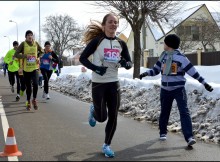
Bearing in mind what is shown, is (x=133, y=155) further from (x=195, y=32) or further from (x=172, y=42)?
(x=195, y=32)

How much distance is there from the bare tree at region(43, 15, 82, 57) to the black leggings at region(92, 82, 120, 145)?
3383 inches

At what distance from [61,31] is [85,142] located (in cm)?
8586

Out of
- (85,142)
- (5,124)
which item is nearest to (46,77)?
(5,124)

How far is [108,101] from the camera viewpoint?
5.72 meters

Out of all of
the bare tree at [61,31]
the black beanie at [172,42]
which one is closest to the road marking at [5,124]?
the black beanie at [172,42]

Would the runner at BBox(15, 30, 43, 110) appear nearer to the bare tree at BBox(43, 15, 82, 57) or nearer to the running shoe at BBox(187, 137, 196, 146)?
the running shoe at BBox(187, 137, 196, 146)

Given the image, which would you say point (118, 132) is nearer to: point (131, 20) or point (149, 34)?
point (131, 20)

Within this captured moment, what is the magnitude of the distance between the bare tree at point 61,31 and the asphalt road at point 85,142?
271 feet

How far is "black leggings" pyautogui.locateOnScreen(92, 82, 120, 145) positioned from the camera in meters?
5.64

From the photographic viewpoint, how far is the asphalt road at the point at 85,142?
18.4 ft

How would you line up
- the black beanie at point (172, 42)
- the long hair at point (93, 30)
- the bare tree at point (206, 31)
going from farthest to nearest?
the bare tree at point (206, 31), the black beanie at point (172, 42), the long hair at point (93, 30)

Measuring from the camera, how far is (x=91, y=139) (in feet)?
22.4

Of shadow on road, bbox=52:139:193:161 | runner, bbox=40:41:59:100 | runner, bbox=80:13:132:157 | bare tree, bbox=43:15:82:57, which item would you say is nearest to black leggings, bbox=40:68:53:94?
runner, bbox=40:41:59:100

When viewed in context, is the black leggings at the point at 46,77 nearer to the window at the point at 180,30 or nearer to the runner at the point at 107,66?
the runner at the point at 107,66
